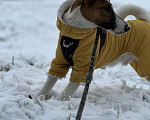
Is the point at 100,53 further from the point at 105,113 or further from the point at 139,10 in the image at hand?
the point at 139,10

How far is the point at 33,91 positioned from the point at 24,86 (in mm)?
142

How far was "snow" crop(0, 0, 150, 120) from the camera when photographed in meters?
1.97

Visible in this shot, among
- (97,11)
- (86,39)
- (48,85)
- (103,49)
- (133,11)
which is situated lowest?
(48,85)

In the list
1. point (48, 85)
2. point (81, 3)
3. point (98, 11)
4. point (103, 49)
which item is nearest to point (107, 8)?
point (98, 11)

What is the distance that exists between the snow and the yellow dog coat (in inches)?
12.0

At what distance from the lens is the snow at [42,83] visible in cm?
197

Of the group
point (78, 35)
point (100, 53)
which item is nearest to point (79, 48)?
point (78, 35)

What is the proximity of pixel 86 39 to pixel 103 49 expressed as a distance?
351 millimetres

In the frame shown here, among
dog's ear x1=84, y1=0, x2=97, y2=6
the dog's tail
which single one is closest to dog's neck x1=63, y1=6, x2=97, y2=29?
dog's ear x1=84, y1=0, x2=97, y2=6

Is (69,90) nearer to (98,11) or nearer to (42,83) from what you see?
(42,83)

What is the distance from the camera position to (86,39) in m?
2.22

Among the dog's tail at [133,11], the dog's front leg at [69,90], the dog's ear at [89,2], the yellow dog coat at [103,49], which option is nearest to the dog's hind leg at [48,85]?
the yellow dog coat at [103,49]

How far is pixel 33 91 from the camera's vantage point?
8.69 ft

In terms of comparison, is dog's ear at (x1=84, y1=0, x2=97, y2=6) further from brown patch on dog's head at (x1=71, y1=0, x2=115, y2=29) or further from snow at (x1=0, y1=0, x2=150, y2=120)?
snow at (x1=0, y1=0, x2=150, y2=120)
